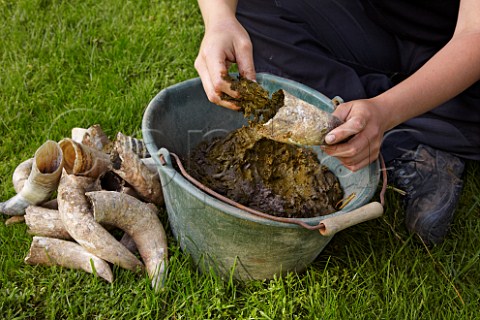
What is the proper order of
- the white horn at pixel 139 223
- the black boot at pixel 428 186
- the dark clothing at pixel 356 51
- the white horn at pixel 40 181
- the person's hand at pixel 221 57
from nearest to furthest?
the person's hand at pixel 221 57
the white horn at pixel 139 223
the white horn at pixel 40 181
the black boot at pixel 428 186
the dark clothing at pixel 356 51

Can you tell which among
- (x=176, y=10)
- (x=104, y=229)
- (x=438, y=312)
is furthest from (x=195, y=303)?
(x=176, y=10)

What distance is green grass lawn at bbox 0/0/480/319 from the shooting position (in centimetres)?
195

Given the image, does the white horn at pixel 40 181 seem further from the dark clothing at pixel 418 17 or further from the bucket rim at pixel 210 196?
the dark clothing at pixel 418 17

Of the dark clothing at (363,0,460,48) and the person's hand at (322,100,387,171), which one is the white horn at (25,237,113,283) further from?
the dark clothing at (363,0,460,48)

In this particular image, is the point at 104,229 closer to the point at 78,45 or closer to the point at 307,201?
the point at 307,201

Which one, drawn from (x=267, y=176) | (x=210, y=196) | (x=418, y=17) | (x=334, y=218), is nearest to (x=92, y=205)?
(x=210, y=196)

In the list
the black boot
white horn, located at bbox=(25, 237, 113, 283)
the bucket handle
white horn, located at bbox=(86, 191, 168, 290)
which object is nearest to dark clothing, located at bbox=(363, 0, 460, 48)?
the black boot

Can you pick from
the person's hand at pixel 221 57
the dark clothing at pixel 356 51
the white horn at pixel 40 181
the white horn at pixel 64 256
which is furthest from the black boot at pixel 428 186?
the white horn at pixel 40 181

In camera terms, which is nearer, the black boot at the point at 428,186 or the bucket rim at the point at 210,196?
the bucket rim at the point at 210,196

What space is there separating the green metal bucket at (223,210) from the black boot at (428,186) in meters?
0.45

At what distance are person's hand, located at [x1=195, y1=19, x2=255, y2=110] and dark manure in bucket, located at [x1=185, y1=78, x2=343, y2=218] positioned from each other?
0.67 feet

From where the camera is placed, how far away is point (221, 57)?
183 cm

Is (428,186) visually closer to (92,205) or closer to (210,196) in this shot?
(210,196)

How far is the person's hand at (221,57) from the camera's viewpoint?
1786 mm
